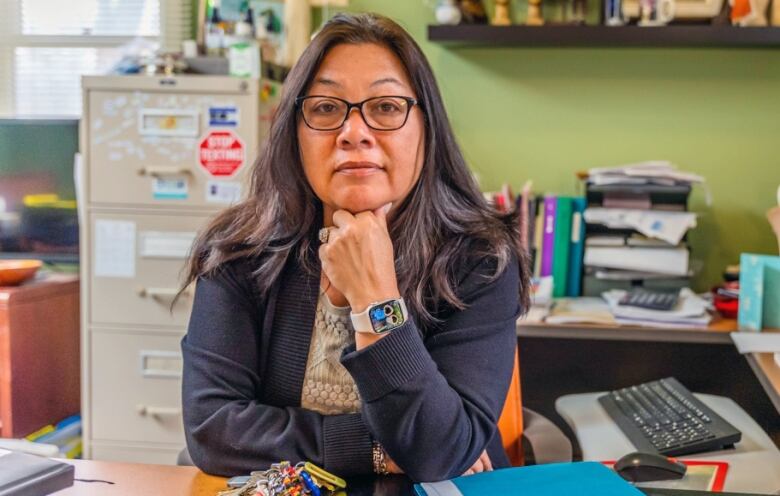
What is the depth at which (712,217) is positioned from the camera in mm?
2762

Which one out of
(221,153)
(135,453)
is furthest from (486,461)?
(135,453)

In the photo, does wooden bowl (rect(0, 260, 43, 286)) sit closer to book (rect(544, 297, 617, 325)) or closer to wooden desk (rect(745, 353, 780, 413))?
book (rect(544, 297, 617, 325))

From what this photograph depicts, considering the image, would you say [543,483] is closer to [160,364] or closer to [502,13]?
[160,364]

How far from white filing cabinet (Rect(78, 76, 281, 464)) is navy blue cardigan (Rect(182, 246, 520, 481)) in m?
1.27

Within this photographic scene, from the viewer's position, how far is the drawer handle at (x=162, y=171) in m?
2.51

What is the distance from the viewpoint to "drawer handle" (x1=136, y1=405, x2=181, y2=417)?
8.40 ft

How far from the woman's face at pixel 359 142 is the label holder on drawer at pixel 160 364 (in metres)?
1.48

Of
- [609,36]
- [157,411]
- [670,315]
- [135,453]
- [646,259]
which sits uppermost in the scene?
[609,36]

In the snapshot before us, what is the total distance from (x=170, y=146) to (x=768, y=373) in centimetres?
182

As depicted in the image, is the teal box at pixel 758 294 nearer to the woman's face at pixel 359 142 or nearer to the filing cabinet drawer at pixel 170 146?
the woman's face at pixel 359 142

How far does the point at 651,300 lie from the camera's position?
236 centimetres

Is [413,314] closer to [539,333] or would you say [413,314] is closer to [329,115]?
[329,115]

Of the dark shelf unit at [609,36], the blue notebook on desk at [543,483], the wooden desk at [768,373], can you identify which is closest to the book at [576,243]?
the dark shelf unit at [609,36]

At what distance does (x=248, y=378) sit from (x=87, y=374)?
5.15 ft
